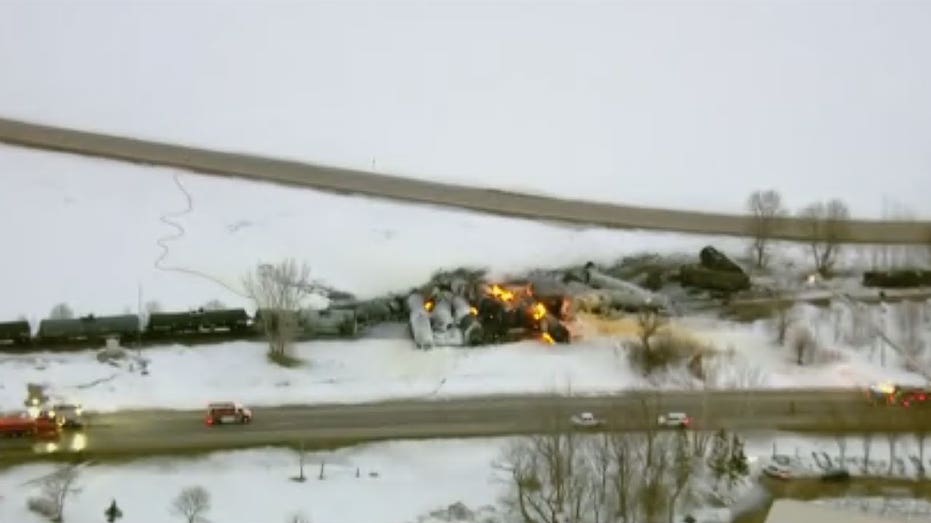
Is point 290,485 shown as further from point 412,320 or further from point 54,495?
point 412,320

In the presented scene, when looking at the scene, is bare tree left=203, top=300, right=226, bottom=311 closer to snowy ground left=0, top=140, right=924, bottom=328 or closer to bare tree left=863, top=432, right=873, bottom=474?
snowy ground left=0, top=140, right=924, bottom=328

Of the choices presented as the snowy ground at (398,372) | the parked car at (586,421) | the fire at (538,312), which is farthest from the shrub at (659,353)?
the parked car at (586,421)

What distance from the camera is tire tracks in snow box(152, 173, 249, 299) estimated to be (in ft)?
78.0

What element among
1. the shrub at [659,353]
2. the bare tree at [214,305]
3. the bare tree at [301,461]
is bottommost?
the bare tree at [301,461]

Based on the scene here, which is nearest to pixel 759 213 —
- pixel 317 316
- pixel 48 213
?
pixel 317 316

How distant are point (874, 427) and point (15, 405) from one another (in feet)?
36.5

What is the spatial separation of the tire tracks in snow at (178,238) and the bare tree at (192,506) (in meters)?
6.37

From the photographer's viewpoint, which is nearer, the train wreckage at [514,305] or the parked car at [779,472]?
the parked car at [779,472]

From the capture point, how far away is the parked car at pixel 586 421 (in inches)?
749

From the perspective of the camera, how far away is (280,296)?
72.1 ft

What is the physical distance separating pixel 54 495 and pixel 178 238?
8664 mm

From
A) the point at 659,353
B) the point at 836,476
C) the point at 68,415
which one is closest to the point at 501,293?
the point at 659,353

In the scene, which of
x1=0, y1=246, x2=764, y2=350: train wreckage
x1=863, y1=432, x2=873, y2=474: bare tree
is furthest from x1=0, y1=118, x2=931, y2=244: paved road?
x1=863, y1=432, x2=873, y2=474: bare tree

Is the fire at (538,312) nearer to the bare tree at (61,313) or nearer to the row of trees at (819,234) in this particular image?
the row of trees at (819,234)
